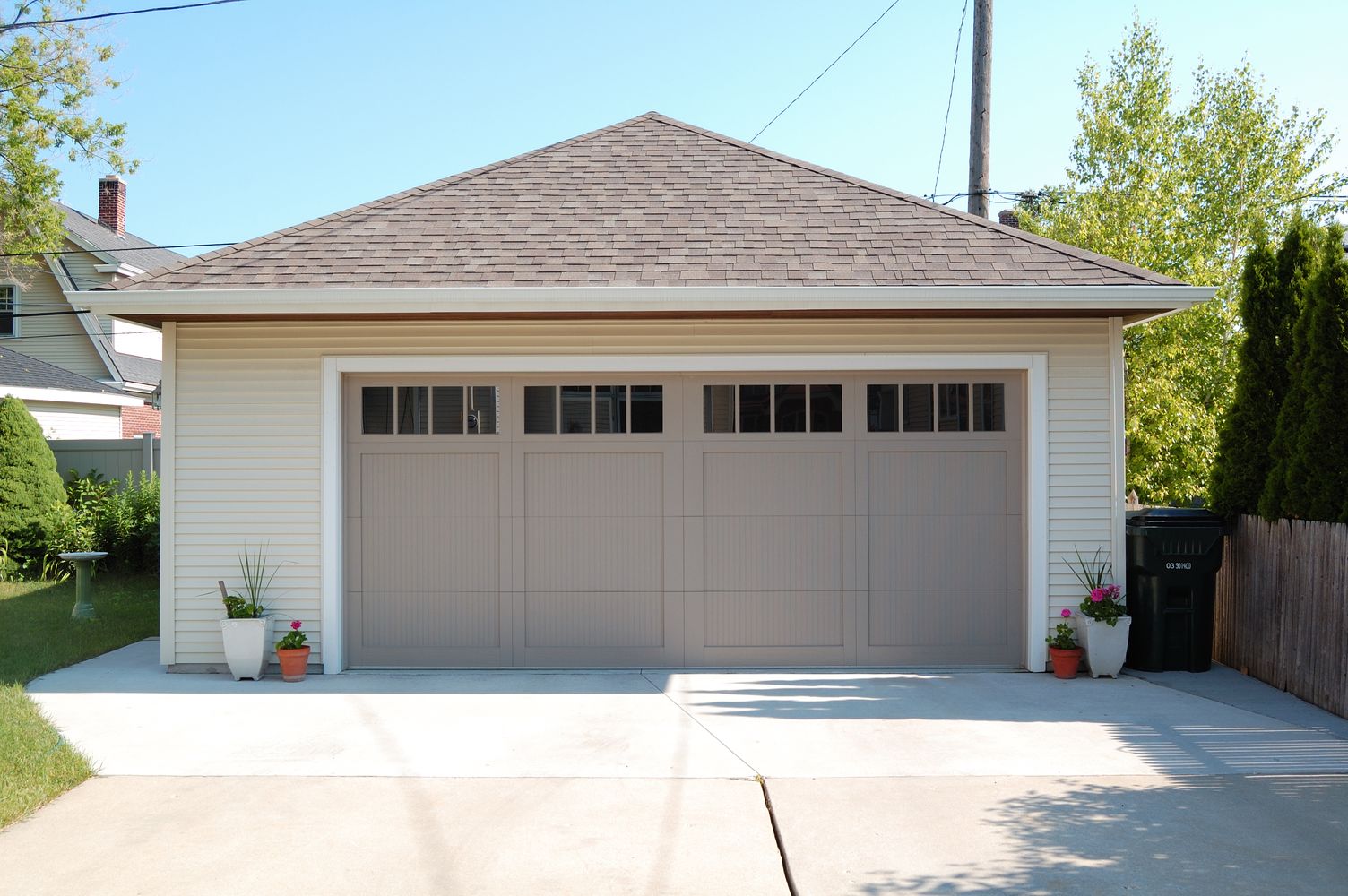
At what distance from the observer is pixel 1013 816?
4871 mm

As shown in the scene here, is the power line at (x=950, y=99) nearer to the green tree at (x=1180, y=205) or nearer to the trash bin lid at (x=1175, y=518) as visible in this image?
the green tree at (x=1180, y=205)

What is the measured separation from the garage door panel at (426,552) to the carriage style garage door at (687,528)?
1 centimetres

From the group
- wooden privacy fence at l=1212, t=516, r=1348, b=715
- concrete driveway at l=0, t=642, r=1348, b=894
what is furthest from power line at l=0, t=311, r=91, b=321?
wooden privacy fence at l=1212, t=516, r=1348, b=715

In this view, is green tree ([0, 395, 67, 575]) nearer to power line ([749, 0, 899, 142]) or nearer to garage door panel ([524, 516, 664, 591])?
garage door panel ([524, 516, 664, 591])

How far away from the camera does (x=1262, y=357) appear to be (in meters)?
8.33

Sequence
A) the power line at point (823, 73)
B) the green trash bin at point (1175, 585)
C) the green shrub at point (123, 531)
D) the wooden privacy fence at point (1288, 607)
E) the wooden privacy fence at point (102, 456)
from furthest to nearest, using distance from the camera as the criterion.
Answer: the wooden privacy fence at point (102, 456), the power line at point (823, 73), the green shrub at point (123, 531), the green trash bin at point (1175, 585), the wooden privacy fence at point (1288, 607)

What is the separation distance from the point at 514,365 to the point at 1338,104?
51.0 feet

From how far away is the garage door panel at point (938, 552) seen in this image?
8.26 metres

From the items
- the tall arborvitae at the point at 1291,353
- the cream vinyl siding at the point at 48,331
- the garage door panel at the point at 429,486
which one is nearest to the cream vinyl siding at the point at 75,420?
the cream vinyl siding at the point at 48,331

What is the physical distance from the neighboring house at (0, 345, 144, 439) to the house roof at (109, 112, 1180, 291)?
35.2ft

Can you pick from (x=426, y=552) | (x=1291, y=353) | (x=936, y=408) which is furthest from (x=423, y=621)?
(x=1291, y=353)

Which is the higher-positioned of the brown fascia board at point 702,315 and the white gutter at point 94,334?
the white gutter at point 94,334

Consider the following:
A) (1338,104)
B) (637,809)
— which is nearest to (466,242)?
(637,809)

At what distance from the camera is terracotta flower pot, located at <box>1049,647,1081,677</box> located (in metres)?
7.91
